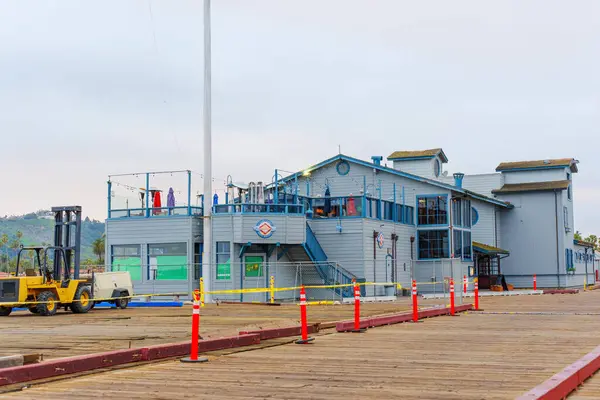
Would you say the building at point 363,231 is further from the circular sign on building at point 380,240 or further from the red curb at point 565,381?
the red curb at point 565,381

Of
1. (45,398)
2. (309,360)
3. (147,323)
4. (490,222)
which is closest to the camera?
(45,398)

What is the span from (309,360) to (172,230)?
1105 inches

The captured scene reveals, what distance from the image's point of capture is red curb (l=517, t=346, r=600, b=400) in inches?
328

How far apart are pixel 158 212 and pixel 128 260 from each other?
2930 millimetres

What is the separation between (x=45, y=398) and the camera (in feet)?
30.0

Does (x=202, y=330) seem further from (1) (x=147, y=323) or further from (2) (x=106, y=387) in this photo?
(2) (x=106, y=387)

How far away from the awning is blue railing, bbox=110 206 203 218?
2273 cm

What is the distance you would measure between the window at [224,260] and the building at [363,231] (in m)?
0.06

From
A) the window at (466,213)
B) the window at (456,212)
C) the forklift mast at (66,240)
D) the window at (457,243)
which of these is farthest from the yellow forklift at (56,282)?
the window at (466,213)

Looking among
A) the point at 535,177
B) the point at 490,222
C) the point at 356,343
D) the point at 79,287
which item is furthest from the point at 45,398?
the point at 535,177

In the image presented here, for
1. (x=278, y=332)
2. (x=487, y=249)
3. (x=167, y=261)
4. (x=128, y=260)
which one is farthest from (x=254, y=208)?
(x=278, y=332)

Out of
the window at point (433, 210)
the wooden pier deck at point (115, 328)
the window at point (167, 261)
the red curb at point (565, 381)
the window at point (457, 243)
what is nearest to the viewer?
the red curb at point (565, 381)

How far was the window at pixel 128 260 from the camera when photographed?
41.3 meters

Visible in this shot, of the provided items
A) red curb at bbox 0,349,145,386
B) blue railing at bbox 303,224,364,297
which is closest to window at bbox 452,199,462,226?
blue railing at bbox 303,224,364,297
